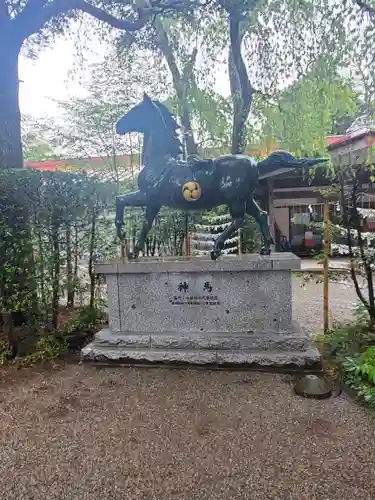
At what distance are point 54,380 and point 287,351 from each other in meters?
2.19

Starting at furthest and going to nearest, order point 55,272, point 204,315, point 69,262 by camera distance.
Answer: point 69,262
point 55,272
point 204,315

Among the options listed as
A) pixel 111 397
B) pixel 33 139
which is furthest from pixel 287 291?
pixel 33 139

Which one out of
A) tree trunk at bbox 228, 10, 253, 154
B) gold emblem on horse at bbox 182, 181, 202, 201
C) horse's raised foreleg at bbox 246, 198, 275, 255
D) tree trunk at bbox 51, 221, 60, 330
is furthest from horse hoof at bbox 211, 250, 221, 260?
tree trunk at bbox 228, 10, 253, 154

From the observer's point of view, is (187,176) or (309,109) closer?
(187,176)

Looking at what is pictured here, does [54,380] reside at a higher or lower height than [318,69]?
lower

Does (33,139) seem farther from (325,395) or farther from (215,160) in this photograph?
(325,395)

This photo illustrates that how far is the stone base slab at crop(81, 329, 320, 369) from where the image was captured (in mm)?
3352

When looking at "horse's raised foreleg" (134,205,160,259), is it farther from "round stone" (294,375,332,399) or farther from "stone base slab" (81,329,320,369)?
"round stone" (294,375,332,399)

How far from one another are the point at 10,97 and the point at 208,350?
410cm

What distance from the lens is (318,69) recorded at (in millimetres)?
5867

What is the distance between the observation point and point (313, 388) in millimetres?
2873

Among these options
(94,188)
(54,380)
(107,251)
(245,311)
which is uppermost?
(94,188)

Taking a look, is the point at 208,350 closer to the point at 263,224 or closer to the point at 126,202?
the point at 263,224

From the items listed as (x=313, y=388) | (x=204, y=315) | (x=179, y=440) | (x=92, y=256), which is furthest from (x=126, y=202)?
(x=313, y=388)
